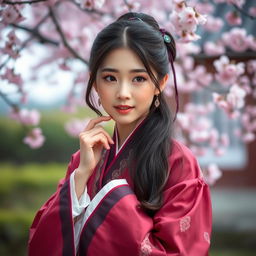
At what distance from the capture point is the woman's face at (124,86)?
5.97 ft

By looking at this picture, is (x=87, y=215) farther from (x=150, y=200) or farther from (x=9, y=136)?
(x=9, y=136)

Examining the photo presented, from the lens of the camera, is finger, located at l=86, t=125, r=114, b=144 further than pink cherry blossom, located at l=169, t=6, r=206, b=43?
No

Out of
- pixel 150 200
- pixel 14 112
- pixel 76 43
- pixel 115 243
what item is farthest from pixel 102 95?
pixel 76 43

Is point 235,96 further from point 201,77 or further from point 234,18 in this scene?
point 201,77

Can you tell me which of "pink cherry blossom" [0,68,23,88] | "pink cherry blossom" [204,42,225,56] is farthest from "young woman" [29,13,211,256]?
"pink cherry blossom" [204,42,225,56]

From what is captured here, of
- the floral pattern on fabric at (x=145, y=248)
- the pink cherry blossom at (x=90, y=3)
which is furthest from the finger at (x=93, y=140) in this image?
the pink cherry blossom at (x=90, y=3)

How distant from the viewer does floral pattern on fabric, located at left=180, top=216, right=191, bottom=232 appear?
172 centimetres

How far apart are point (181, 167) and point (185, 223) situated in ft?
0.72

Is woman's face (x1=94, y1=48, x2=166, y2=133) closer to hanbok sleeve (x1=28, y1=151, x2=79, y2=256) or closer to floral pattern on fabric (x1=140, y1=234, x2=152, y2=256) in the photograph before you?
hanbok sleeve (x1=28, y1=151, x2=79, y2=256)

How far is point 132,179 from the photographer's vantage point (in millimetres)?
1866

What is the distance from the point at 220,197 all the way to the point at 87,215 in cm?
628

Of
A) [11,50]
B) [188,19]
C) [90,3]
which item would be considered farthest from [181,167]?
[11,50]

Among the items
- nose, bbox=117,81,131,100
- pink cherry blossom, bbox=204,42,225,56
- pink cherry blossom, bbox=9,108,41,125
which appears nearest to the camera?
nose, bbox=117,81,131,100

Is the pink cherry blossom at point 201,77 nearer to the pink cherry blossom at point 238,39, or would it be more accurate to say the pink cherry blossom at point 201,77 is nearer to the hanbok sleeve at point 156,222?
the pink cherry blossom at point 238,39
